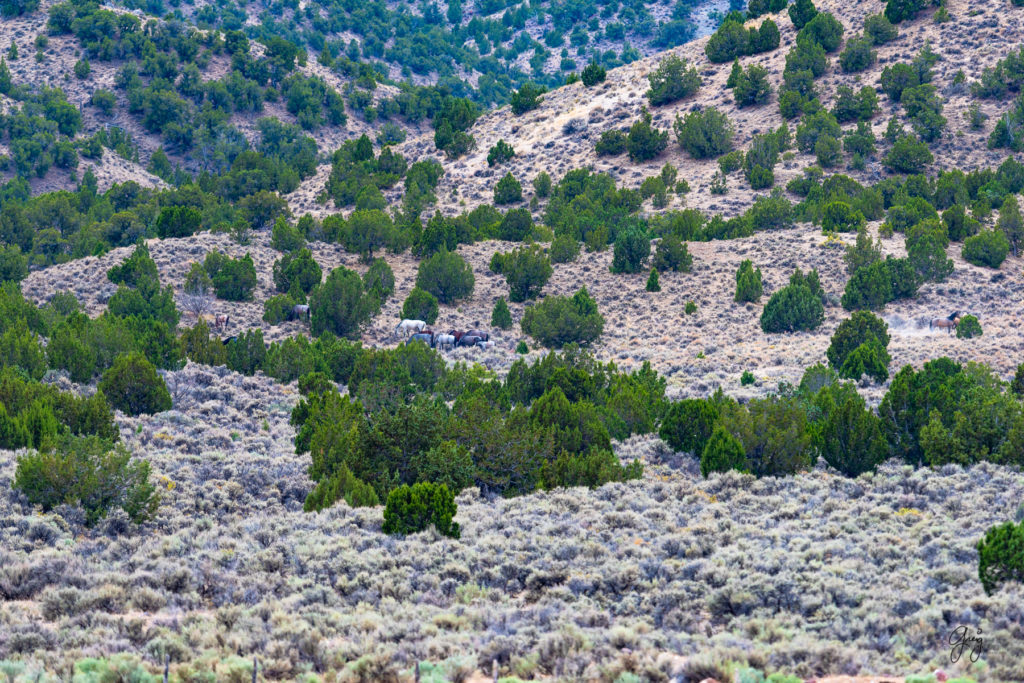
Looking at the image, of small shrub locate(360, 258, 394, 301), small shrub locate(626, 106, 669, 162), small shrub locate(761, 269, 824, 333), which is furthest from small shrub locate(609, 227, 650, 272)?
small shrub locate(626, 106, 669, 162)

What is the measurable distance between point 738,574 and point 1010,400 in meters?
8.84

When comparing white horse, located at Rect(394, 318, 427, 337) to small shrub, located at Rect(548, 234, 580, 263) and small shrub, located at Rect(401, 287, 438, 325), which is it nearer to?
small shrub, located at Rect(401, 287, 438, 325)

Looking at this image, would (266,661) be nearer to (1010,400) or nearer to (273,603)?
(273,603)

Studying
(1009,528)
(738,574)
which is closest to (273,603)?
(738,574)

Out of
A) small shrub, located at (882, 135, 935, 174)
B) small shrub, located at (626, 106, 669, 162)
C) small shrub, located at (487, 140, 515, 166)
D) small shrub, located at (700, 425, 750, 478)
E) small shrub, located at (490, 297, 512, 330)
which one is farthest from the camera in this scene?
small shrub, located at (487, 140, 515, 166)

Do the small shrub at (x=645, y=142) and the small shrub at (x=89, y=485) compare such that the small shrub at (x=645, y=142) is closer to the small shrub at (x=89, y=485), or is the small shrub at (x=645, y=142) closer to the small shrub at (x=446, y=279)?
the small shrub at (x=446, y=279)

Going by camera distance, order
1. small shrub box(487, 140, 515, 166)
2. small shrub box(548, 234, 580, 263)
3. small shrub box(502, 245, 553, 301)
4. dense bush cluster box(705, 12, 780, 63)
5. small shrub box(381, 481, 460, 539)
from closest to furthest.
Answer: small shrub box(381, 481, 460, 539) → small shrub box(502, 245, 553, 301) → small shrub box(548, 234, 580, 263) → small shrub box(487, 140, 515, 166) → dense bush cluster box(705, 12, 780, 63)

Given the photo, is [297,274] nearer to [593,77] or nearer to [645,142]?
[645,142]

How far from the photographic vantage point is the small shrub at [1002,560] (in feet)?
33.3

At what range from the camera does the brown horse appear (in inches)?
1200
